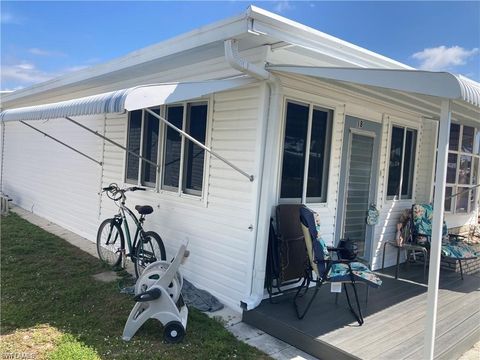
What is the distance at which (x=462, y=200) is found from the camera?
6.94 metres

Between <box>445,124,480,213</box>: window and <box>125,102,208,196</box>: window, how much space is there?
4349mm

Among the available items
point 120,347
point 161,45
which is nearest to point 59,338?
point 120,347

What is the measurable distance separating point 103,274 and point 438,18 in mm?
7744

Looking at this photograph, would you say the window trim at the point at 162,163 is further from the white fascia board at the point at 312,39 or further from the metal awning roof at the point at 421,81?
the metal awning roof at the point at 421,81

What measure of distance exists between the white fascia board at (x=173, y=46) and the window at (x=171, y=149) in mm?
685

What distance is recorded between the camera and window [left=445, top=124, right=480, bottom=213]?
21.2ft

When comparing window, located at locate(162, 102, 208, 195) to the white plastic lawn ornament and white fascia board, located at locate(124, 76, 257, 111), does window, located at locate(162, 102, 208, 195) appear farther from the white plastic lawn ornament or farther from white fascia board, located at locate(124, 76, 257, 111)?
the white plastic lawn ornament

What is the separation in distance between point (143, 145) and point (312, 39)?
2.85m

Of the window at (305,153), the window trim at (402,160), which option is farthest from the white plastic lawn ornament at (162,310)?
the window trim at (402,160)

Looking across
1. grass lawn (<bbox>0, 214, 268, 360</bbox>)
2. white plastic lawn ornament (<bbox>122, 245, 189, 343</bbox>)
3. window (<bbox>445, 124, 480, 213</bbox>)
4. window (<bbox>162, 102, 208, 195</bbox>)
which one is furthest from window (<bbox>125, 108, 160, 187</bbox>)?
window (<bbox>445, 124, 480, 213</bbox>)

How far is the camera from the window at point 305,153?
3.96 meters

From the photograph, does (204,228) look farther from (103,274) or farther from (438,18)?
(438,18)

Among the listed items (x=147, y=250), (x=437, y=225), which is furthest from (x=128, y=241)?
(x=437, y=225)

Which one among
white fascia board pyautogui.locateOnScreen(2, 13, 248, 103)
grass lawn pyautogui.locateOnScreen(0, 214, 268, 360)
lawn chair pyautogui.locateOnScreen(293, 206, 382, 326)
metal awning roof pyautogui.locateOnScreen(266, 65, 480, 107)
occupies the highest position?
white fascia board pyautogui.locateOnScreen(2, 13, 248, 103)
